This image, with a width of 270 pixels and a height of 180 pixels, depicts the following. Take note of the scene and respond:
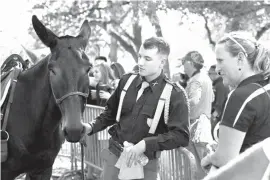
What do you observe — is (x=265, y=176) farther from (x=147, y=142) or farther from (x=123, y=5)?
(x=123, y=5)

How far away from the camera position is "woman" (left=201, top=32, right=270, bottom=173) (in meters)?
2.28

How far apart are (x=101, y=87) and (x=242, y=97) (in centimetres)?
542

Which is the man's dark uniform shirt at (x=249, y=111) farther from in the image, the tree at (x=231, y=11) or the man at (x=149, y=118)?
the tree at (x=231, y=11)

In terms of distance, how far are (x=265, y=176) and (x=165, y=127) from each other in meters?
2.30

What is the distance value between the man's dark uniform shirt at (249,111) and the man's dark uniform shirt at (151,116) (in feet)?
2.66

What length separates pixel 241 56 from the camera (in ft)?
8.04

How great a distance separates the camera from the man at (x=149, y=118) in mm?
3123

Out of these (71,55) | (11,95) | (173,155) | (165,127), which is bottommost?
(173,155)

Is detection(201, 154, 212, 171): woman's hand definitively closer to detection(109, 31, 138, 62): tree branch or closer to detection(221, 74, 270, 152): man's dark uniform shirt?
detection(221, 74, 270, 152): man's dark uniform shirt

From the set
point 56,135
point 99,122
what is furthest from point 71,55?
point 56,135

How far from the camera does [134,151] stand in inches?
121

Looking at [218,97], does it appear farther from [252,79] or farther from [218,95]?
[252,79]

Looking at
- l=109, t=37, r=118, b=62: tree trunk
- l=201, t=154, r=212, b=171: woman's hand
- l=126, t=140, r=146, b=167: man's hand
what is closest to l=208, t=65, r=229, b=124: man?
l=126, t=140, r=146, b=167: man's hand

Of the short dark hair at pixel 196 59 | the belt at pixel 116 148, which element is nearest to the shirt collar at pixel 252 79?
the belt at pixel 116 148
